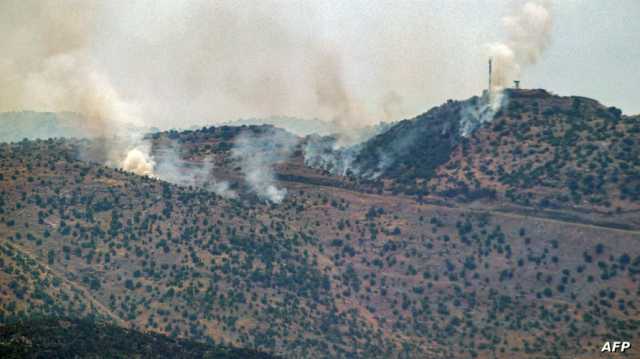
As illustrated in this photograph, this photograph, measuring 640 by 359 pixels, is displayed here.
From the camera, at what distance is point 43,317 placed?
17562cm

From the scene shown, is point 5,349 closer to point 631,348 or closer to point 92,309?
point 92,309

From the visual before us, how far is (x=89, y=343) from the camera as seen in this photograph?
164m

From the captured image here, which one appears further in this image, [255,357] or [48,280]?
[48,280]

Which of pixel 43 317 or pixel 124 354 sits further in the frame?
pixel 43 317

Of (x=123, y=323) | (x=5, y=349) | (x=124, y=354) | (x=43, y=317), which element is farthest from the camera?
(x=123, y=323)

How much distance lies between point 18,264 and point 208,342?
101 feet

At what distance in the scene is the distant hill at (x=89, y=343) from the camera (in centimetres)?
15512

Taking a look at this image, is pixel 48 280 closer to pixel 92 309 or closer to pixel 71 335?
pixel 92 309

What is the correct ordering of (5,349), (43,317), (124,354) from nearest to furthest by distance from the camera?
(5,349) → (124,354) → (43,317)

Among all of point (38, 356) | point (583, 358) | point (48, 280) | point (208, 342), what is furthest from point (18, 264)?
point (583, 358)

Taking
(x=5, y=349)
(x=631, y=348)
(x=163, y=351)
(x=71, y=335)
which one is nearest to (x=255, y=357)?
(x=163, y=351)

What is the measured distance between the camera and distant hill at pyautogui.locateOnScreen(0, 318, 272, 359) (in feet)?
509

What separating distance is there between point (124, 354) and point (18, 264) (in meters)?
42.2

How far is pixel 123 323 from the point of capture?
197250mm
